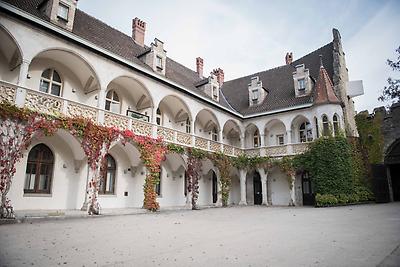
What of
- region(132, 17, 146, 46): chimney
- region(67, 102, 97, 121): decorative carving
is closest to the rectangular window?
region(132, 17, 146, 46): chimney

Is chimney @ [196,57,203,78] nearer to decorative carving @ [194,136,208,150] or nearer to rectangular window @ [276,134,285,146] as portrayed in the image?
rectangular window @ [276,134,285,146]

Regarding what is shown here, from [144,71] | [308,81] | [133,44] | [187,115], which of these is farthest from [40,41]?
[308,81]

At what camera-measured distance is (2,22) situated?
9969mm

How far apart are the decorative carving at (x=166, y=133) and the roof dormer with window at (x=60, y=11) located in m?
6.71

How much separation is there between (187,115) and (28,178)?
425 inches

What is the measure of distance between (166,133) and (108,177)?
4058mm

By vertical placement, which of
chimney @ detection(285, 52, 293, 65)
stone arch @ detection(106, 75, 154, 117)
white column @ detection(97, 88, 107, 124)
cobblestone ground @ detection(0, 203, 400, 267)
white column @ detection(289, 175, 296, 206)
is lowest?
cobblestone ground @ detection(0, 203, 400, 267)

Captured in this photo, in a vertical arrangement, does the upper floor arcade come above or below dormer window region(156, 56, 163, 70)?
below

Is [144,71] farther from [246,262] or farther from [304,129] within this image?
[304,129]

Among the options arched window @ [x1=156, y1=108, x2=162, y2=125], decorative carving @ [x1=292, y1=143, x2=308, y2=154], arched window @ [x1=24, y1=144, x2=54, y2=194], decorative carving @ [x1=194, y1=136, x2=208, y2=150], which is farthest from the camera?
decorative carving @ [x1=292, y1=143, x2=308, y2=154]

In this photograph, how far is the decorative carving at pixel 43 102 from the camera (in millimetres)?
10380

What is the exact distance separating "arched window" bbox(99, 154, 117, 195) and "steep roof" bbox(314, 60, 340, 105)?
14748 mm

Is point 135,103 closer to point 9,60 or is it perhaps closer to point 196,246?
point 9,60

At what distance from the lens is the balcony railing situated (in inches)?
394
